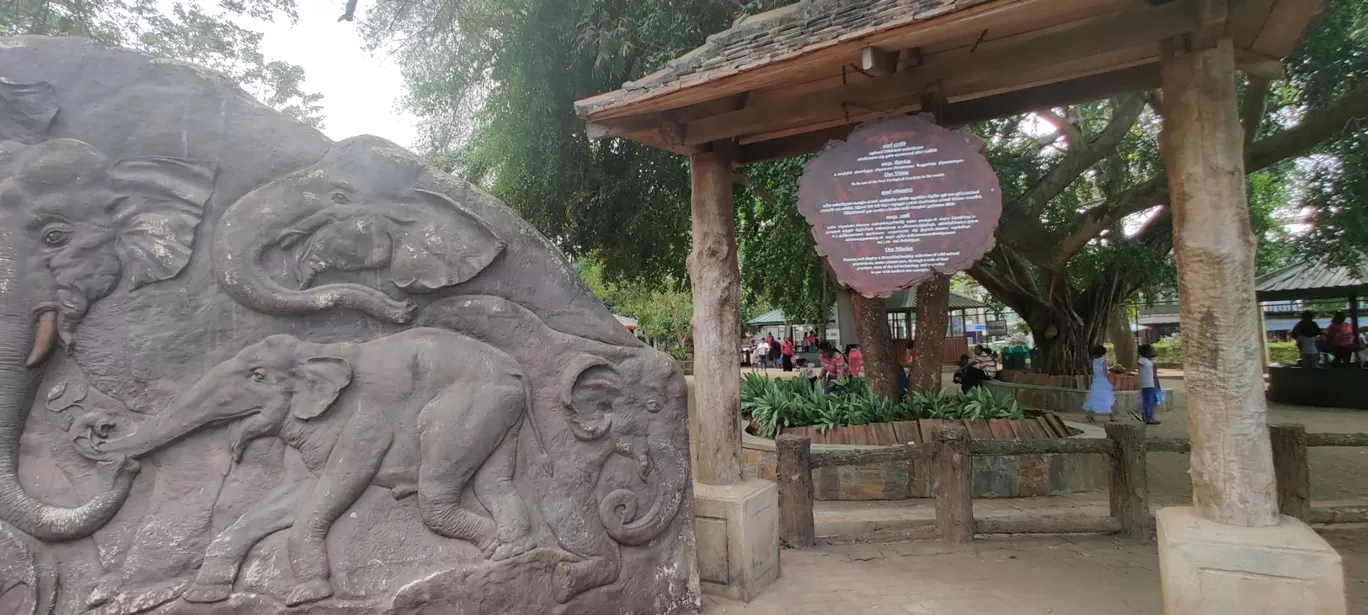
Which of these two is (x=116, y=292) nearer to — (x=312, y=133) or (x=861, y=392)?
(x=312, y=133)

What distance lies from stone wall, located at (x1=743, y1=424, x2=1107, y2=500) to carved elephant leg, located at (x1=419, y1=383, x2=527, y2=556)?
394 centimetres

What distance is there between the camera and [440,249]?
327 centimetres

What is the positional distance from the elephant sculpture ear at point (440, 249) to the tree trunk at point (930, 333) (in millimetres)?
6286

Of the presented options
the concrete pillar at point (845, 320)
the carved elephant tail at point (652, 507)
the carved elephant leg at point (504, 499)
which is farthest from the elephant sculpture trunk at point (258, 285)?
the concrete pillar at point (845, 320)

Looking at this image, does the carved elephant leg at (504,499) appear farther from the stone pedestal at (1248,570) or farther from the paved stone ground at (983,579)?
the stone pedestal at (1248,570)

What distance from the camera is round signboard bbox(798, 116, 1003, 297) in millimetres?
3619

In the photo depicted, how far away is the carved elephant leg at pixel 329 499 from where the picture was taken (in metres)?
2.86

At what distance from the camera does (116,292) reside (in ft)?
9.80

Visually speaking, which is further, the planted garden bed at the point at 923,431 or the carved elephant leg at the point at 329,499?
the planted garden bed at the point at 923,431

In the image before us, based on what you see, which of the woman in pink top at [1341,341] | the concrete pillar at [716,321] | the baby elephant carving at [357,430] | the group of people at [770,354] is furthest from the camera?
the group of people at [770,354]

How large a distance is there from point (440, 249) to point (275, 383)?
0.93 m

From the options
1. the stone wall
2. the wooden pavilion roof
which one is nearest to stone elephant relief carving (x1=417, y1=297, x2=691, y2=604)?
the wooden pavilion roof

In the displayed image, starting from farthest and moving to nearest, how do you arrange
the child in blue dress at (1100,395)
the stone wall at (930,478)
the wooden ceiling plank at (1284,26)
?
the child in blue dress at (1100,395), the stone wall at (930,478), the wooden ceiling plank at (1284,26)

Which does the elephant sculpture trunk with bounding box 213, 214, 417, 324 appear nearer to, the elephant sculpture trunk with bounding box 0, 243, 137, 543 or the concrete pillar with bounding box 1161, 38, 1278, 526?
the elephant sculpture trunk with bounding box 0, 243, 137, 543
